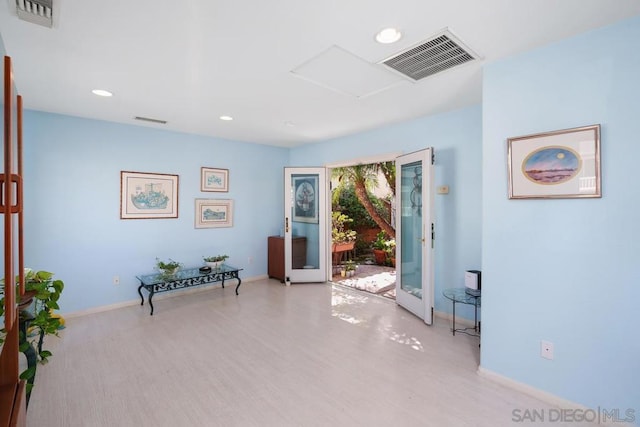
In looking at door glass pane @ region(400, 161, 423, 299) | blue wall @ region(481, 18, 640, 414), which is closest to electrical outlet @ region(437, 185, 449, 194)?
door glass pane @ region(400, 161, 423, 299)

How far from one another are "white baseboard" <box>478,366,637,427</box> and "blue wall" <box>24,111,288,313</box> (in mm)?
3990

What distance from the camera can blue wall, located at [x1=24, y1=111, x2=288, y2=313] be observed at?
3.44 metres

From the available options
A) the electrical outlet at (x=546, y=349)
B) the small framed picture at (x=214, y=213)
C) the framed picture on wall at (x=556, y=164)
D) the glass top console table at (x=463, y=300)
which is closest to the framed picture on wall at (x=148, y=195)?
the small framed picture at (x=214, y=213)

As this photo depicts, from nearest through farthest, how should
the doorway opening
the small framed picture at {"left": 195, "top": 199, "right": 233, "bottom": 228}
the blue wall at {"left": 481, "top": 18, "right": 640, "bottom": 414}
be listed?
1. the blue wall at {"left": 481, "top": 18, "right": 640, "bottom": 414}
2. the small framed picture at {"left": 195, "top": 199, "right": 233, "bottom": 228}
3. the doorway opening

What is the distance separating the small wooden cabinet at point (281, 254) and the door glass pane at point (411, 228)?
1.95 meters

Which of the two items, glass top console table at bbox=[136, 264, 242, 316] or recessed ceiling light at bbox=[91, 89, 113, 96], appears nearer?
recessed ceiling light at bbox=[91, 89, 113, 96]

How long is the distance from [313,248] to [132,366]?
A: 324cm

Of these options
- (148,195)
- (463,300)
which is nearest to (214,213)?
(148,195)

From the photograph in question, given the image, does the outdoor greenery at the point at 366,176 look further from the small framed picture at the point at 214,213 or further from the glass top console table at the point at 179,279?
the glass top console table at the point at 179,279

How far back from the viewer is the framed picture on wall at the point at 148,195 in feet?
13.2

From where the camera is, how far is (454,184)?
351cm

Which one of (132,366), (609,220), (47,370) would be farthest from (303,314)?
(609,220)

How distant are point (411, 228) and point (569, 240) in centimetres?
197

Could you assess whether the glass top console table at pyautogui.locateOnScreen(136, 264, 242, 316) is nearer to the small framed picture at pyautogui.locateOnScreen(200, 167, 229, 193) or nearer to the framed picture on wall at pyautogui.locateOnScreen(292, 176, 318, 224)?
the small framed picture at pyautogui.locateOnScreen(200, 167, 229, 193)
